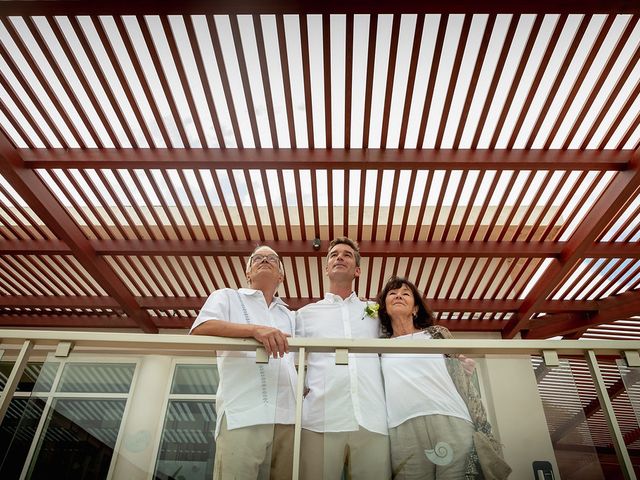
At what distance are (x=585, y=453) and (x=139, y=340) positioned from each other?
1.75 metres

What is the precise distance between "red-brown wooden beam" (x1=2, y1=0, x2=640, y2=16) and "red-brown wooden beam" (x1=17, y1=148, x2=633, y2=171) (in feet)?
4.74

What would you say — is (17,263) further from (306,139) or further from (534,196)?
(534,196)

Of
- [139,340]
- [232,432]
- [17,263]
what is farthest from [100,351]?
[17,263]

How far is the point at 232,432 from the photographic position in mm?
1719

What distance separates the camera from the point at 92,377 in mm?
1808

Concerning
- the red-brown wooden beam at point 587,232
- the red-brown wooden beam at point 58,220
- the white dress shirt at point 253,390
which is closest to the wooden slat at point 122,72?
the red-brown wooden beam at point 58,220

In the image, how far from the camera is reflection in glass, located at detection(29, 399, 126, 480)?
166 centimetres

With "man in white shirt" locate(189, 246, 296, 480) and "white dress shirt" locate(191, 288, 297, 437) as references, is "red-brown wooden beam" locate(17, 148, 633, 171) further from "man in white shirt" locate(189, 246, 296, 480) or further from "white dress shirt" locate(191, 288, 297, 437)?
"white dress shirt" locate(191, 288, 297, 437)

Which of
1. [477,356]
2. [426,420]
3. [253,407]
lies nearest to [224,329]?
[253,407]

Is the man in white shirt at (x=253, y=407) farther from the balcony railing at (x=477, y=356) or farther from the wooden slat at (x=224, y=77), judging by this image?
the wooden slat at (x=224, y=77)

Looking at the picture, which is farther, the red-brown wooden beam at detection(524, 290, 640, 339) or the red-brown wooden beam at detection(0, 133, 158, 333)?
the red-brown wooden beam at detection(524, 290, 640, 339)

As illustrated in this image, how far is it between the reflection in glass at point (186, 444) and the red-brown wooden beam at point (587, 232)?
4.33 meters

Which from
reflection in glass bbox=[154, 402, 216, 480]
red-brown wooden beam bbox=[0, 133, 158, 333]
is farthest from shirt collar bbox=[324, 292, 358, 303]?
red-brown wooden beam bbox=[0, 133, 158, 333]

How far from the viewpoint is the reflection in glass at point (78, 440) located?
65.2 inches
